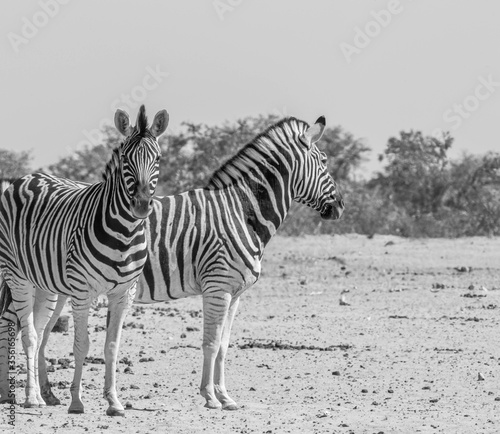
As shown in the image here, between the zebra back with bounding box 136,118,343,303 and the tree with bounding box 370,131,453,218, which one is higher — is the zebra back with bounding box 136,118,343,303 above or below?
below

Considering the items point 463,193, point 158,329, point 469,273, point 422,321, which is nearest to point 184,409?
point 158,329

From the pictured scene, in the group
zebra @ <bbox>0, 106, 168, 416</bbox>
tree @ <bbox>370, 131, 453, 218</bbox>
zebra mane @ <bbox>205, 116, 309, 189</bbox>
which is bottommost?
zebra @ <bbox>0, 106, 168, 416</bbox>

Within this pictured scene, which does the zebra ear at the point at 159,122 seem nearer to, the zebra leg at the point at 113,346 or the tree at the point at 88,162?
the zebra leg at the point at 113,346

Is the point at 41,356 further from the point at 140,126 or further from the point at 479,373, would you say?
the point at 479,373

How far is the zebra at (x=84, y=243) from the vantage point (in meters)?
7.09

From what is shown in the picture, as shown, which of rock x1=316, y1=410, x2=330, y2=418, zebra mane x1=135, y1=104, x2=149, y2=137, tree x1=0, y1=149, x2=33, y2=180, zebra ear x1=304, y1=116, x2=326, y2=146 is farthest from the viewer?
tree x1=0, y1=149, x2=33, y2=180

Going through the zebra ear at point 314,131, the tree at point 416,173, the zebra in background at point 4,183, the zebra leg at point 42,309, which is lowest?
the zebra leg at point 42,309

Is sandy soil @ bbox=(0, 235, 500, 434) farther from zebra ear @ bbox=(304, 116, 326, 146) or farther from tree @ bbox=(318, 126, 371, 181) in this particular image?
tree @ bbox=(318, 126, 371, 181)

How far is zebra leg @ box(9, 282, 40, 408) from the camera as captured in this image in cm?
769

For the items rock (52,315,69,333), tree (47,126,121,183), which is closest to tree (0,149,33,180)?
tree (47,126,121,183)

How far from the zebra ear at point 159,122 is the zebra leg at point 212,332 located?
1.21 metres

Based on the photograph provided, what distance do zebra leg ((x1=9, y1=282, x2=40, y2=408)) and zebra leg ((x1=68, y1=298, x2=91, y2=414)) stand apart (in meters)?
0.38

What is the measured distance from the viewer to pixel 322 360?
33.2 feet

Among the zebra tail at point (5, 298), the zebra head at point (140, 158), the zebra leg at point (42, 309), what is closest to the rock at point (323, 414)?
the zebra head at point (140, 158)
